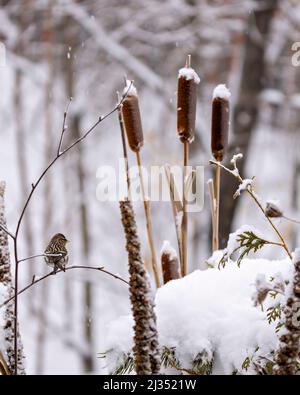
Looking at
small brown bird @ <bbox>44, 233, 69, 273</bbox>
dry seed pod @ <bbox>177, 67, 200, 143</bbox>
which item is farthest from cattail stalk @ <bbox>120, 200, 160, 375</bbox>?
dry seed pod @ <bbox>177, 67, 200, 143</bbox>

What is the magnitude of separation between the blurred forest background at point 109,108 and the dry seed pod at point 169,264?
9.00ft

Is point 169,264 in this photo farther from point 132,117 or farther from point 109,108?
point 109,108

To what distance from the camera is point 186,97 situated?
21.4 inches

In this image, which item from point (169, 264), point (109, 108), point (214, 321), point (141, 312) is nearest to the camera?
point (141, 312)

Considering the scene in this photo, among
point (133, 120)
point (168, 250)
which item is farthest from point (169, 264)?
point (133, 120)

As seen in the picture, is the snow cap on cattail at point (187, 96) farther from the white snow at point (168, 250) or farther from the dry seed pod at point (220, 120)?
the white snow at point (168, 250)

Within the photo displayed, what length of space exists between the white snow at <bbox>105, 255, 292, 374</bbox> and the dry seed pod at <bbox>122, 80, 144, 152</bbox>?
0.46 ft

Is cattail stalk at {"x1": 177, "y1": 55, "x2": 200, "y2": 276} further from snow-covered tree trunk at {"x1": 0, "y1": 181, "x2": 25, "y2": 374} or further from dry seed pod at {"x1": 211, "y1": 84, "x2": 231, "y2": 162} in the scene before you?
snow-covered tree trunk at {"x1": 0, "y1": 181, "x2": 25, "y2": 374}

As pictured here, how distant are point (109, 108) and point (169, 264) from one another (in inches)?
188

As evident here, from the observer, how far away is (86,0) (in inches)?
178

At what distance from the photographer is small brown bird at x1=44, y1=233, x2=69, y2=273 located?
1.50ft

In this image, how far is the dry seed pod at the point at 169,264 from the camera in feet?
2.02

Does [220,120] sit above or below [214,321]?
above
